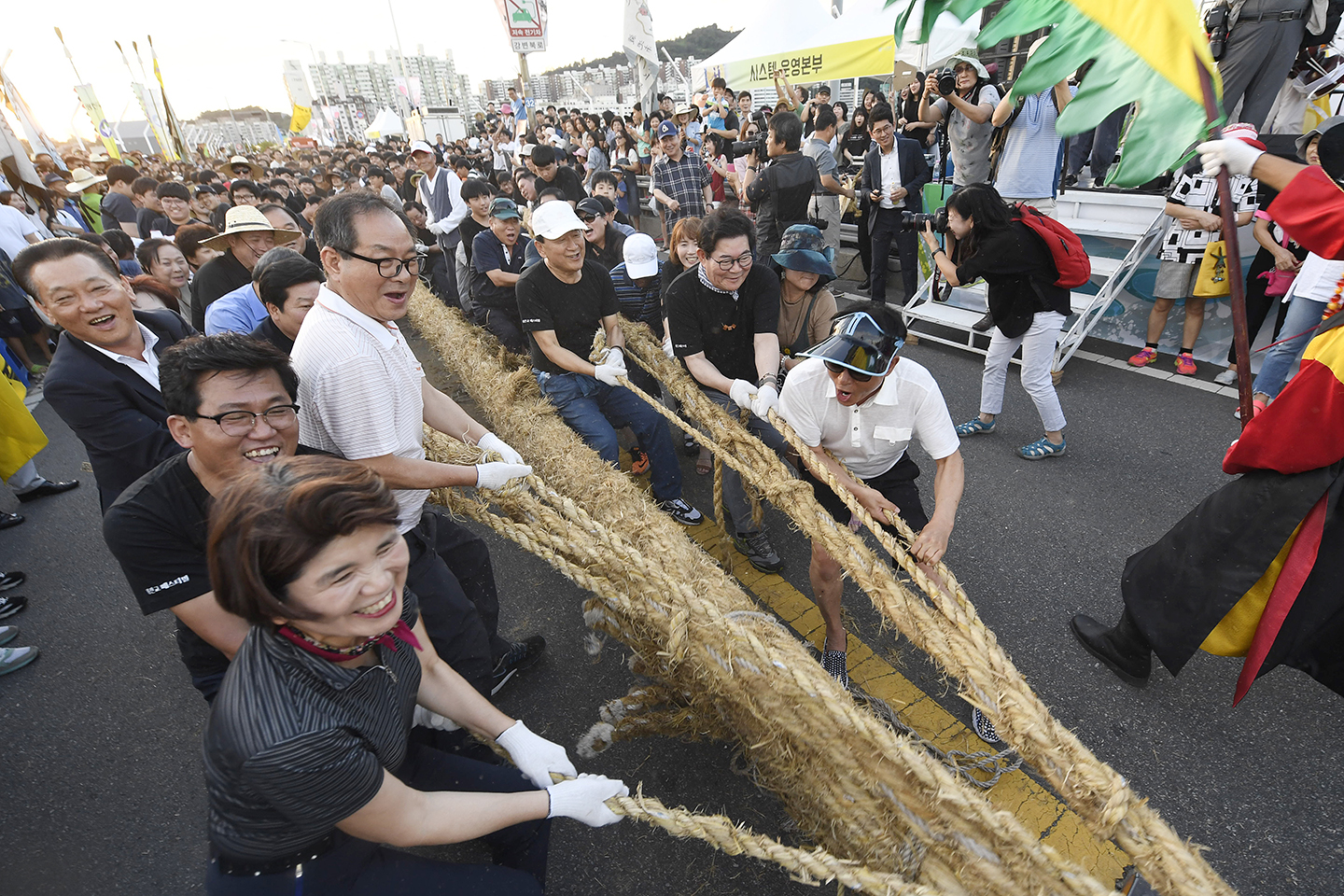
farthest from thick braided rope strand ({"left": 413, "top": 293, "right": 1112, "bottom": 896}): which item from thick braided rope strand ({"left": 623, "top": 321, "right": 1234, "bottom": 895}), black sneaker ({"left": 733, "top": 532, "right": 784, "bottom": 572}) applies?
black sneaker ({"left": 733, "top": 532, "right": 784, "bottom": 572})

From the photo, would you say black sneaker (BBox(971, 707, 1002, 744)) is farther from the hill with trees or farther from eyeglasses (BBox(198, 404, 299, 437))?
the hill with trees

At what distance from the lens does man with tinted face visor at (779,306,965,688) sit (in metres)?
2.37

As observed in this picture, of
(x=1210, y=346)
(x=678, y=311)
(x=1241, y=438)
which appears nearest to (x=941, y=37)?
(x=1210, y=346)

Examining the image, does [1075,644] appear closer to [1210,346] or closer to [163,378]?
[163,378]

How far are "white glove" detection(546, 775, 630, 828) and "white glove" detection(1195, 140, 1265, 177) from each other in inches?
93.1

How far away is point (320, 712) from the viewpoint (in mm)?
1379

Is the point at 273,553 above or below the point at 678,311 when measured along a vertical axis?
above

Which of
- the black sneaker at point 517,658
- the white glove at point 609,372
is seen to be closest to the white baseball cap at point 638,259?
the white glove at point 609,372

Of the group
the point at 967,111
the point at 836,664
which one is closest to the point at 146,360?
the point at 836,664

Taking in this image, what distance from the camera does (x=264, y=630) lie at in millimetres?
1398

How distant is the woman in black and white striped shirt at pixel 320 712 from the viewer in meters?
1.29

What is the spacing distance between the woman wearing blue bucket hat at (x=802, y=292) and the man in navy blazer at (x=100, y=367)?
3.16 m

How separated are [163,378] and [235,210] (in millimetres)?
3368

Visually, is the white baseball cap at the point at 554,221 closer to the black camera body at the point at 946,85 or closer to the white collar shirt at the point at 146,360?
the white collar shirt at the point at 146,360
